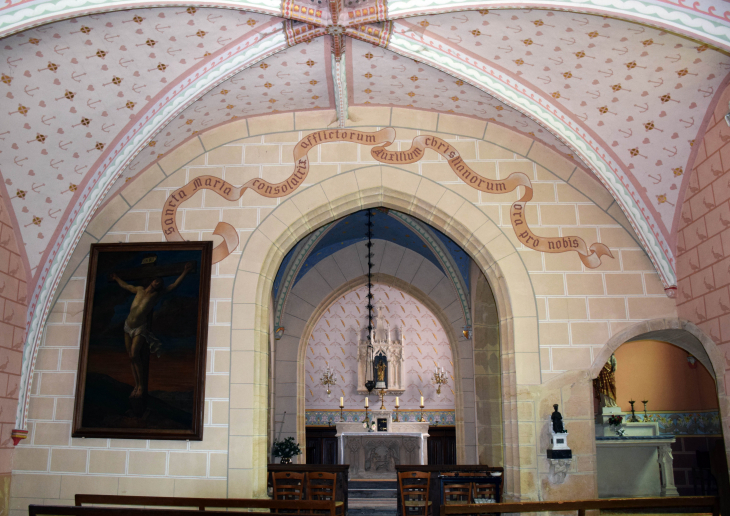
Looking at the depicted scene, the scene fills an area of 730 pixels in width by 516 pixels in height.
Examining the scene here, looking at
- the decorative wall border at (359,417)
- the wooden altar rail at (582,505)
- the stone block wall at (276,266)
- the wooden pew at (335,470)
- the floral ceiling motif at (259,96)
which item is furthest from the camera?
the decorative wall border at (359,417)

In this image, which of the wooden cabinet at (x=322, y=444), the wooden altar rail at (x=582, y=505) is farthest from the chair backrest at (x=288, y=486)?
the wooden cabinet at (x=322, y=444)

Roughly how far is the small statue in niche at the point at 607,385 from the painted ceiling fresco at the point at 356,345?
164 inches

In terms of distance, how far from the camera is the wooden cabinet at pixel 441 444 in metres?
13.3

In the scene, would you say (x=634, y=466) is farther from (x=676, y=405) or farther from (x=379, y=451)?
(x=379, y=451)

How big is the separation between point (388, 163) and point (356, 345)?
23.8 ft

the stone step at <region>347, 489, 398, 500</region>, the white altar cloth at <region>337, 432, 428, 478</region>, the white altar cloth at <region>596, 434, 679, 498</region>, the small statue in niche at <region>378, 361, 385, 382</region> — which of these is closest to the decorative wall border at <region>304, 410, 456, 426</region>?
the small statue in niche at <region>378, 361, 385, 382</region>

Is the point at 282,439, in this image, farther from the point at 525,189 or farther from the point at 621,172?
the point at 621,172

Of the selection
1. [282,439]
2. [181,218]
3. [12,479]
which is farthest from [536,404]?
[282,439]

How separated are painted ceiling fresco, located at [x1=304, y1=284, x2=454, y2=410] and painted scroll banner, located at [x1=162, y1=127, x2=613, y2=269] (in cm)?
693

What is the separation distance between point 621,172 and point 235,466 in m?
5.01

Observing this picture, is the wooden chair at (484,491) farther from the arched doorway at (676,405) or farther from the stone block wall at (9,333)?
the stone block wall at (9,333)

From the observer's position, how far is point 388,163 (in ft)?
24.7

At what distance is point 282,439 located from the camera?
11797 mm

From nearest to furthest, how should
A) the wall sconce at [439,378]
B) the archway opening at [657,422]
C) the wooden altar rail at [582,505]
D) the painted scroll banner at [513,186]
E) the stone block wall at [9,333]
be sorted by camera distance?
the wooden altar rail at [582,505]
the stone block wall at [9,333]
the painted scroll banner at [513,186]
the archway opening at [657,422]
the wall sconce at [439,378]
